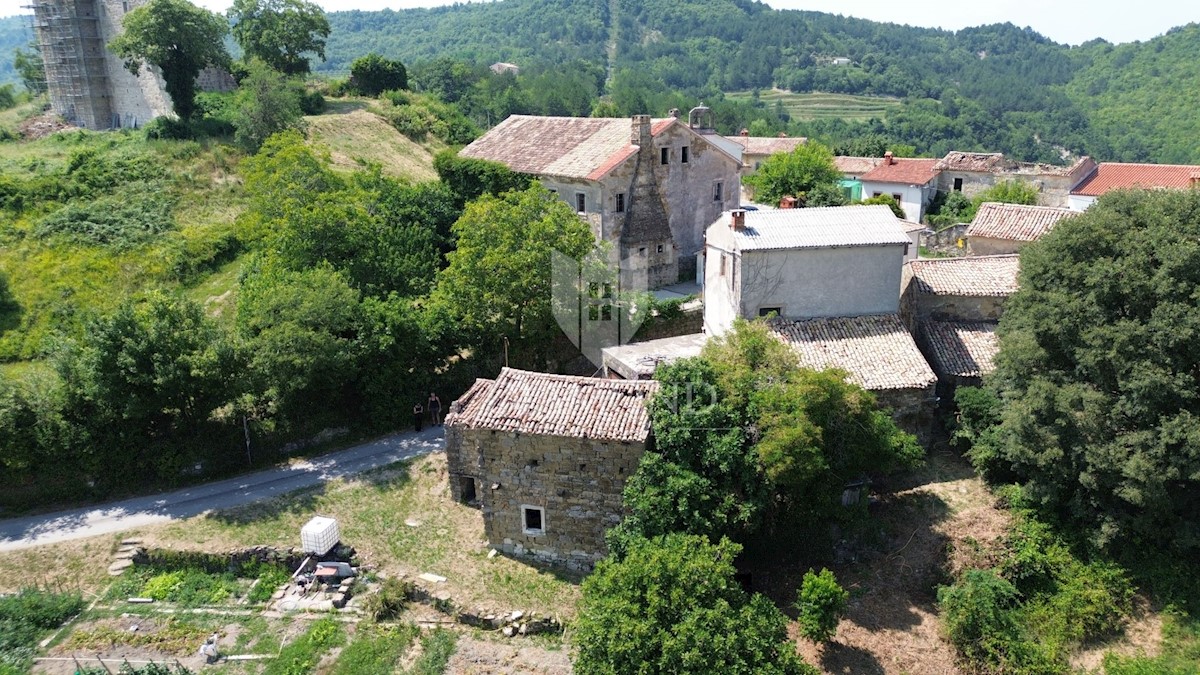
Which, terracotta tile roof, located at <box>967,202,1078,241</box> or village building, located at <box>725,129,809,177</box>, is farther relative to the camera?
village building, located at <box>725,129,809,177</box>

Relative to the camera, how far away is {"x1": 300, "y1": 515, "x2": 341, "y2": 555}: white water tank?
20844mm

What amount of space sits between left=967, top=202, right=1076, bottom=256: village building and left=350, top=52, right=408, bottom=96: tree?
45.1 m

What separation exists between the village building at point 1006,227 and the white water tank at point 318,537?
29.2 metres

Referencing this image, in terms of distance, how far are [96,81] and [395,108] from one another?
20.6 m

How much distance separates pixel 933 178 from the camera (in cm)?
5600

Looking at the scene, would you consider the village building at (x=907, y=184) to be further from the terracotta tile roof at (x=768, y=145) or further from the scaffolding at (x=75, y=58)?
the scaffolding at (x=75, y=58)

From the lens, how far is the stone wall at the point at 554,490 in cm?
1991

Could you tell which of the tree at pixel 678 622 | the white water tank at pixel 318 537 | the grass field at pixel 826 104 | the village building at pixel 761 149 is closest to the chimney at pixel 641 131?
the white water tank at pixel 318 537

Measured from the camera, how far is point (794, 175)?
5259cm

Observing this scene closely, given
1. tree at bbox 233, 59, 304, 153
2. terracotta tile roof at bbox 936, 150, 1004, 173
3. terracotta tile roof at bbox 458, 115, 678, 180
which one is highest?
tree at bbox 233, 59, 304, 153

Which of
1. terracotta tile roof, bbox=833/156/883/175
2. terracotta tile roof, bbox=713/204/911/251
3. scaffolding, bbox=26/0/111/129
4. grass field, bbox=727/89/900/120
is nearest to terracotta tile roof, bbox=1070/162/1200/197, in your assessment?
terracotta tile roof, bbox=833/156/883/175

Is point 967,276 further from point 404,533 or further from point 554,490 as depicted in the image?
point 404,533

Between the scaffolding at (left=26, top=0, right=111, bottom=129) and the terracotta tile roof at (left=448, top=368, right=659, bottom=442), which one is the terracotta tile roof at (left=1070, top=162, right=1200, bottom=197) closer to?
the terracotta tile roof at (left=448, top=368, right=659, bottom=442)

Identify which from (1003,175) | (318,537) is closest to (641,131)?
(318,537)
